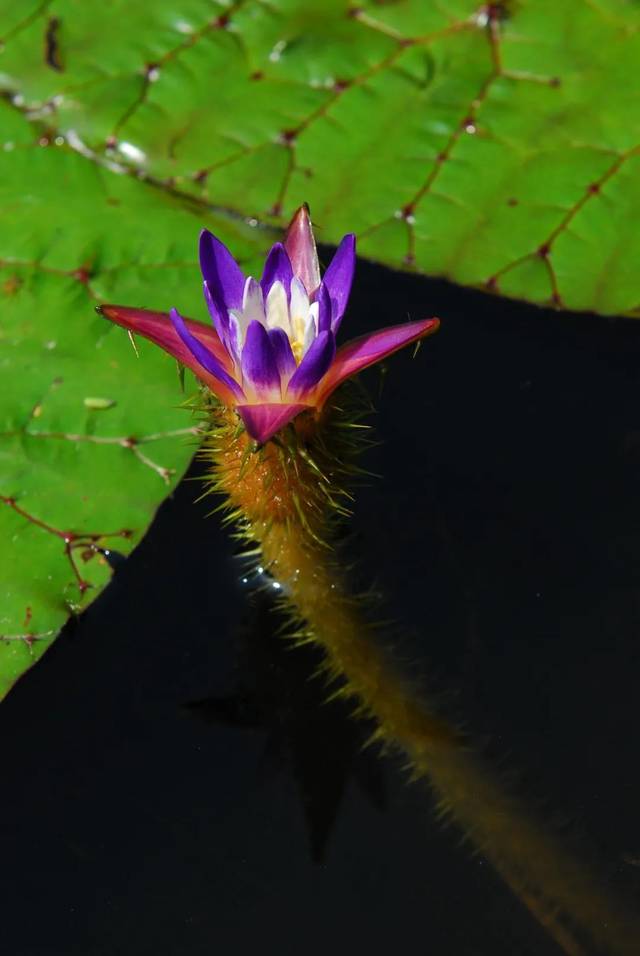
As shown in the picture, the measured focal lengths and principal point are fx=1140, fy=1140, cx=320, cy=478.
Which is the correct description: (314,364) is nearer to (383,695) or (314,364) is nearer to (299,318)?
(299,318)

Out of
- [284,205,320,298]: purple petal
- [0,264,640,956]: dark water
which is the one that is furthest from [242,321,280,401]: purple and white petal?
[0,264,640,956]: dark water

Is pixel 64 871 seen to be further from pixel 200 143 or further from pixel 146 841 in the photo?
pixel 200 143

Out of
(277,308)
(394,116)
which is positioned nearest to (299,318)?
(277,308)

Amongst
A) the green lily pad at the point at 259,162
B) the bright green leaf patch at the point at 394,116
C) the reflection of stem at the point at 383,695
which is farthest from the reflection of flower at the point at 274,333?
the bright green leaf patch at the point at 394,116

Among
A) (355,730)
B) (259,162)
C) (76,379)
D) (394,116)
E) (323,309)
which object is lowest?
(355,730)

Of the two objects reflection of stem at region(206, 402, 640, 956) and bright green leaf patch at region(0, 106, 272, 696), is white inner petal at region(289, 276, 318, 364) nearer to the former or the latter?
reflection of stem at region(206, 402, 640, 956)

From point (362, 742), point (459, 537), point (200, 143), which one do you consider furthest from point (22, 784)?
point (200, 143)
